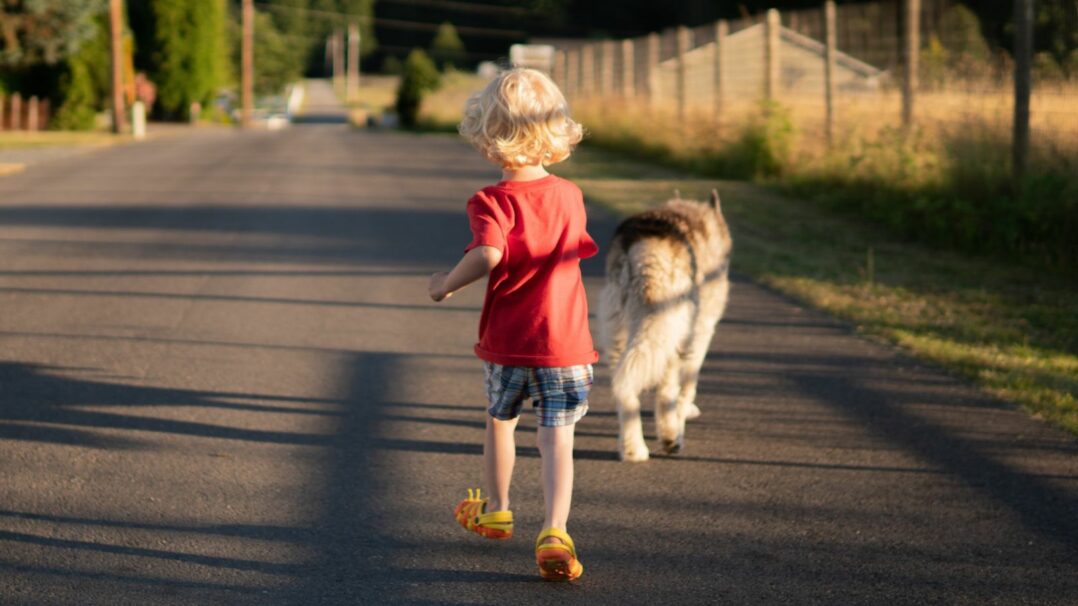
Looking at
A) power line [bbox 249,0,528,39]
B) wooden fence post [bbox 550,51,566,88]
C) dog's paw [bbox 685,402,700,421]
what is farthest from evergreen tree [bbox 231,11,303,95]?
dog's paw [bbox 685,402,700,421]

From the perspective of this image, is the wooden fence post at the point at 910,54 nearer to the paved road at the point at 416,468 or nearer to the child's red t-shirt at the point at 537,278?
the paved road at the point at 416,468

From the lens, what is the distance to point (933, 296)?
9703 mm

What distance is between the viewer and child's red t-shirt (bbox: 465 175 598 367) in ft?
13.7

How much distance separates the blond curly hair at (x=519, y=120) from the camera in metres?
4.05

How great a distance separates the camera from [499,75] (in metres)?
4.23

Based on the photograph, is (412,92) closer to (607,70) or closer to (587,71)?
(587,71)

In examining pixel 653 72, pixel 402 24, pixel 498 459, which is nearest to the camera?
pixel 498 459

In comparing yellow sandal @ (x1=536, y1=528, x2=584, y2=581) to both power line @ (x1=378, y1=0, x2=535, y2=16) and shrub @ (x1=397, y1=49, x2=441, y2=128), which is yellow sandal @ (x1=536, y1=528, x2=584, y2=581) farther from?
A: power line @ (x1=378, y1=0, x2=535, y2=16)

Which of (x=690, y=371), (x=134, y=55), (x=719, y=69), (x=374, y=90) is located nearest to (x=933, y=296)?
(x=690, y=371)

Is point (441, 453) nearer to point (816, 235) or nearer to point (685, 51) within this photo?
point (816, 235)

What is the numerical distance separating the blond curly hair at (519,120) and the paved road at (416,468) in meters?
1.43

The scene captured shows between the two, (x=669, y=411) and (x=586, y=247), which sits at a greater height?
(x=586, y=247)

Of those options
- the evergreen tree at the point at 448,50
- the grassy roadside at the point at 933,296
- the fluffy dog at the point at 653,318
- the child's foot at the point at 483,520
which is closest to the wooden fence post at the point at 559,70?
the grassy roadside at the point at 933,296

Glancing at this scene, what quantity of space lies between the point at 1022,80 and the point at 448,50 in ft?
328
